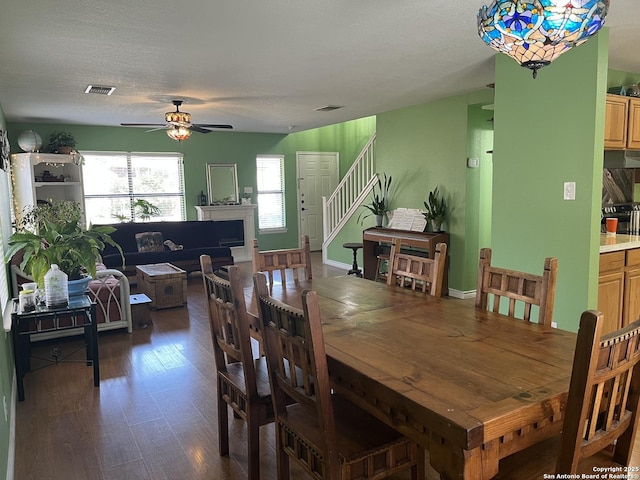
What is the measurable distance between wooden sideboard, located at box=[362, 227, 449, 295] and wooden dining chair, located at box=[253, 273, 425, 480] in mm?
3956

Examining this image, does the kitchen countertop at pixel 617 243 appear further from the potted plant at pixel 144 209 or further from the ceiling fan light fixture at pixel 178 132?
the potted plant at pixel 144 209

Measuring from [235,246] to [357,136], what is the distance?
11.0 feet

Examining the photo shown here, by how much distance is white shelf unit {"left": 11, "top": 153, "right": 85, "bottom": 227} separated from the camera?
6.64 m

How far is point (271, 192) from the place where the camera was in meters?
9.55

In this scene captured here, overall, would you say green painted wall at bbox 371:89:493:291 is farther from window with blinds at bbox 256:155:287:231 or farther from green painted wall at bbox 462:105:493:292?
window with blinds at bbox 256:155:287:231

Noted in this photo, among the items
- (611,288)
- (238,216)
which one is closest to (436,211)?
(611,288)

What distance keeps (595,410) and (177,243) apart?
24.0ft

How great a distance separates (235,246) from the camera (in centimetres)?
886

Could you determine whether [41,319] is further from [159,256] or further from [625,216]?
[625,216]

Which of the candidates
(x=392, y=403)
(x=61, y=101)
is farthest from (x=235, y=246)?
(x=392, y=403)

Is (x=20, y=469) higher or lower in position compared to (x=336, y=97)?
lower

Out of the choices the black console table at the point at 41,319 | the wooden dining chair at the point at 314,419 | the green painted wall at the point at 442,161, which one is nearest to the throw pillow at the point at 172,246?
the green painted wall at the point at 442,161

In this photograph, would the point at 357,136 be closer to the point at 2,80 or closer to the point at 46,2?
the point at 2,80

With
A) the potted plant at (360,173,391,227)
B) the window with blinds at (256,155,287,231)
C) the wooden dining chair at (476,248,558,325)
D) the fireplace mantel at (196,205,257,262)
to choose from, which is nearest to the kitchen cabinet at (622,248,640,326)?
the wooden dining chair at (476,248,558,325)
